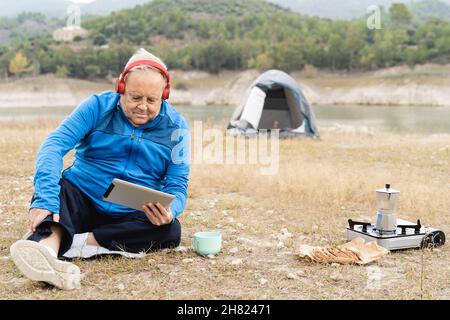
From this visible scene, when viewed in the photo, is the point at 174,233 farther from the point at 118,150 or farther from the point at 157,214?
the point at 118,150

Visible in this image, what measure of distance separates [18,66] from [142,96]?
78818mm

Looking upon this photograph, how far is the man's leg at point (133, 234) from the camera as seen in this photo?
12.9 feet

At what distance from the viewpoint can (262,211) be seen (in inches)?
231

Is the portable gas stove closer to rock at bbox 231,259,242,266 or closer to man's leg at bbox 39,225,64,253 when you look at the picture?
rock at bbox 231,259,242,266

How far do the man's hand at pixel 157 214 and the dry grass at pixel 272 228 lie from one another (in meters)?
0.28

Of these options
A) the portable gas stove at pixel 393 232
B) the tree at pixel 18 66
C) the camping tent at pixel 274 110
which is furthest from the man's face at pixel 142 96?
the tree at pixel 18 66

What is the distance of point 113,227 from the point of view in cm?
398

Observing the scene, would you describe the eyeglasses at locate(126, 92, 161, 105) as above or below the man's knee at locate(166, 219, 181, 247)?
above

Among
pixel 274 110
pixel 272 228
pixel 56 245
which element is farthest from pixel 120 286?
pixel 274 110

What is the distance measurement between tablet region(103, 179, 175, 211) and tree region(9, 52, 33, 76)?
7880 cm

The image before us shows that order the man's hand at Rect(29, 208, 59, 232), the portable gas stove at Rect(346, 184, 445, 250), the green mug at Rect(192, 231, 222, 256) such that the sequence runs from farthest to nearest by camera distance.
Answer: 1. the portable gas stove at Rect(346, 184, 445, 250)
2. the green mug at Rect(192, 231, 222, 256)
3. the man's hand at Rect(29, 208, 59, 232)

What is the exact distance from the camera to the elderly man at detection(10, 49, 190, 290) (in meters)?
3.64

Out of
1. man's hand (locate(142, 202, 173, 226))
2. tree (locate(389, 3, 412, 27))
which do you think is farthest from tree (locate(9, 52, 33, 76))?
man's hand (locate(142, 202, 173, 226))
